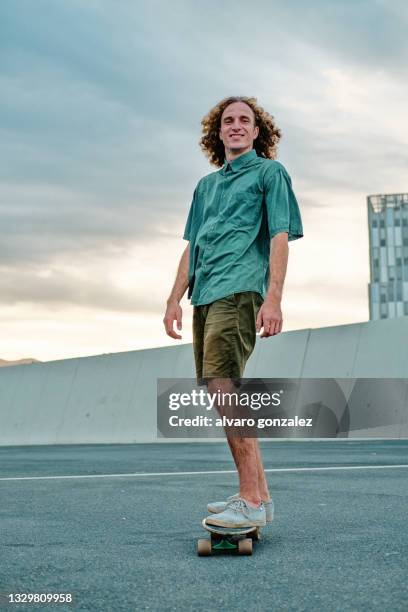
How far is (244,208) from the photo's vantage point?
4.33 metres

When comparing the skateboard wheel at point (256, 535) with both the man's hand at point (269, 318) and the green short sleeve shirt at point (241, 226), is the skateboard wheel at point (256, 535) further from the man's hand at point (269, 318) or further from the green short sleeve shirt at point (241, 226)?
the green short sleeve shirt at point (241, 226)

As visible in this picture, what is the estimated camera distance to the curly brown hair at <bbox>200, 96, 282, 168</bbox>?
4.64 meters

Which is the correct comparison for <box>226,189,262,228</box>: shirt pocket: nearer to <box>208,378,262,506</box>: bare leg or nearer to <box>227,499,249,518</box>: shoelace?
<box>208,378,262,506</box>: bare leg

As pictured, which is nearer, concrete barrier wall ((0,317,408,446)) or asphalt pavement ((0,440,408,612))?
asphalt pavement ((0,440,408,612))

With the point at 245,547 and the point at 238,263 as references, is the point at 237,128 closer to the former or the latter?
the point at 238,263

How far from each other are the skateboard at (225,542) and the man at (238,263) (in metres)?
0.03

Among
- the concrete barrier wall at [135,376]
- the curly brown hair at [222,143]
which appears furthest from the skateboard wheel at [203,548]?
the concrete barrier wall at [135,376]

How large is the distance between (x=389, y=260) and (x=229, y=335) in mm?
134431

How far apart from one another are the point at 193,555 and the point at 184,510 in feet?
5.00

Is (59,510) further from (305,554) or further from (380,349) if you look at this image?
(380,349)

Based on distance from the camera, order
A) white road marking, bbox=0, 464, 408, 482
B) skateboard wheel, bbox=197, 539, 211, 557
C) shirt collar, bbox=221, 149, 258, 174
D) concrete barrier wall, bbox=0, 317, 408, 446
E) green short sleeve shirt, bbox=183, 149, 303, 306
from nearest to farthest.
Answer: skateboard wheel, bbox=197, 539, 211, 557 < green short sleeve shirt, bbox=183, 149, 303, 306 < shirt collar, bbox=221, 149, 258, 174 < white road marking, bbox=0, 464, 408, 482 < concrete barrier wall, bbox=0, 317, 408, 446

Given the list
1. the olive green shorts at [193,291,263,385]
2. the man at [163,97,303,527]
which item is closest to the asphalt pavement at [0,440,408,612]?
the man at [163,97,303,527]

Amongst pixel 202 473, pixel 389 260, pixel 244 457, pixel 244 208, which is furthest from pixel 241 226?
pixel 389 260

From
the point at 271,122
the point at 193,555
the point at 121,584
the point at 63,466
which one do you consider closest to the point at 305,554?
the point at 193,555
